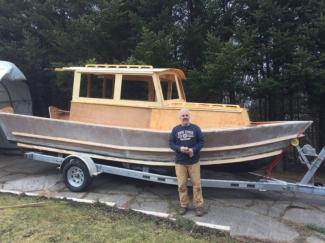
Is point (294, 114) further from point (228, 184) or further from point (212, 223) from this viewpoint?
point (212, 223)

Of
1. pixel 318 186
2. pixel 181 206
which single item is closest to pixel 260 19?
pixel 318 186

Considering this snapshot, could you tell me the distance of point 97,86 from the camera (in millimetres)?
8211

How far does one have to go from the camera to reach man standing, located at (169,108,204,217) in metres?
6.48

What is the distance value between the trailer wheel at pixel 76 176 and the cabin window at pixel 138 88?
145cm

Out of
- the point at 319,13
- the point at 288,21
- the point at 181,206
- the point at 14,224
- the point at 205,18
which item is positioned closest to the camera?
the point at 14,224

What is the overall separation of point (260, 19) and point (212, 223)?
16.1 feet

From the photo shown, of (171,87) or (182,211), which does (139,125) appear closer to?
(171,87)

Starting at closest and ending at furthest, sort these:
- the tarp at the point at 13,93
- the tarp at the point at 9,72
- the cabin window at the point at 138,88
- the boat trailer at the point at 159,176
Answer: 1. the boat trailer at the point at 159,176
2. the cabin window at the point at 138,88
3. the tarp at the point at 9,72
4. the tarp at the point at 13,93

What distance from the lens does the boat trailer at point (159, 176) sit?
22.1 ft

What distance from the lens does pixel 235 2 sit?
9836 mm

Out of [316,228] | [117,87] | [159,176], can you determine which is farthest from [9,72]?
[316,228]

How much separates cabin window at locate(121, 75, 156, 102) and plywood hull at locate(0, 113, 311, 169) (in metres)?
0.73

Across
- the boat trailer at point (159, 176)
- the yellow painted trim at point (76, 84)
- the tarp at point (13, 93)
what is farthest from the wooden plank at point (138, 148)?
the tarp at point (13, 93)

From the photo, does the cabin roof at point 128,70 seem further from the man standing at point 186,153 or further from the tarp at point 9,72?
the tarp at point 9,72
